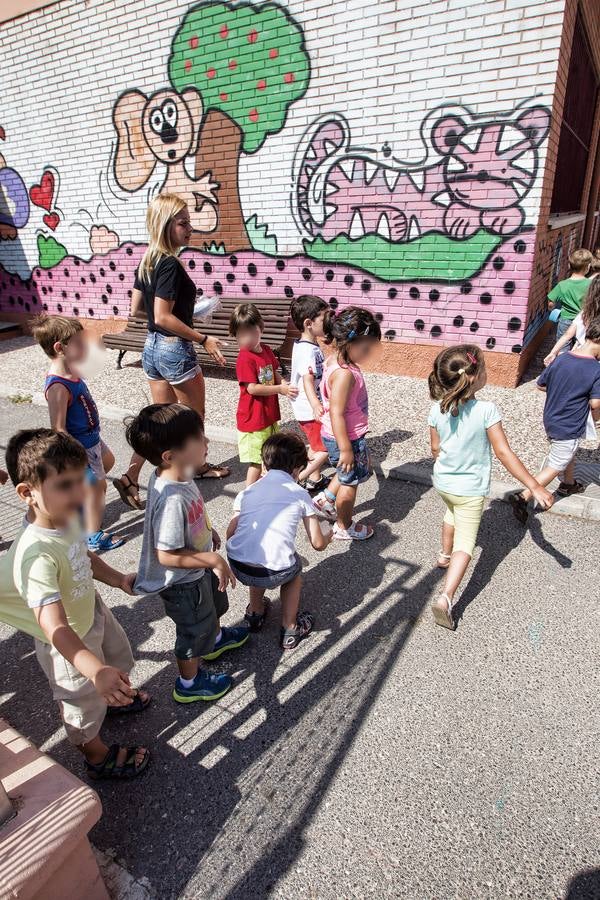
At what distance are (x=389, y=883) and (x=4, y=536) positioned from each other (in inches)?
136

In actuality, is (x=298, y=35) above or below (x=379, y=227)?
above

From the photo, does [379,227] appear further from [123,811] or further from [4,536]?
[123,811]

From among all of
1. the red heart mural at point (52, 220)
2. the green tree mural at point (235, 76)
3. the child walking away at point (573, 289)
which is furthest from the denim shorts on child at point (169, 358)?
the red heart mural at point (52, 220)

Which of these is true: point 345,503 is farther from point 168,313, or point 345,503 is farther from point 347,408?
point 168,313

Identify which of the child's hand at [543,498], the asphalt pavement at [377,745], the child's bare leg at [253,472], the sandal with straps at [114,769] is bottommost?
the asphalt pavement at [377,745]

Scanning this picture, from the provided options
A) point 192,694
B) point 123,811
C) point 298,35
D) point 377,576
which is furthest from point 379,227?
point 123,811

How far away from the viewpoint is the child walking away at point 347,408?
331 cm

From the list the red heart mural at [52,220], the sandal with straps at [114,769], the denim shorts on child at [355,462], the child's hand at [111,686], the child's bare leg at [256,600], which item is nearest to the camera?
the child's hand at [111,686]

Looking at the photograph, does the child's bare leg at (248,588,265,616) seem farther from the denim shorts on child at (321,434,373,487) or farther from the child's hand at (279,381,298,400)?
the child's hand at (279,381,298,400)

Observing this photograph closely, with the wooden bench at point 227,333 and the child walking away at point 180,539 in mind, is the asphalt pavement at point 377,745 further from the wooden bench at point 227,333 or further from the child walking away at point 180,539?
the wooden bench at point 227,333

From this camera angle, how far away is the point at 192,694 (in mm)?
2609

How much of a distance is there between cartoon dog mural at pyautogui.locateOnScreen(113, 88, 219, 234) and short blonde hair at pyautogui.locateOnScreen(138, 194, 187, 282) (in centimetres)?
484

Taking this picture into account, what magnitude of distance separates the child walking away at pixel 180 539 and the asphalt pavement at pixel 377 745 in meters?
0.40

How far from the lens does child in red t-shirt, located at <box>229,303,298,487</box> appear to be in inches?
155
